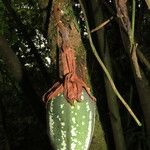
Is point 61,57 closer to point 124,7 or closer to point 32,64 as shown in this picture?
point 124,7

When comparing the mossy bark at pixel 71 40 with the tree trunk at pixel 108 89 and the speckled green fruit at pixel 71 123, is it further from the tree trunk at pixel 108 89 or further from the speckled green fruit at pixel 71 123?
the tree trunk at pixel 108 89

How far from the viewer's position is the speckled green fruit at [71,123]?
83 cm

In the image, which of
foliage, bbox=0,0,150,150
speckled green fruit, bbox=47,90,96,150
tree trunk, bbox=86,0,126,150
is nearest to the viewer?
speckled green fruit, bbox=47,90,96,150

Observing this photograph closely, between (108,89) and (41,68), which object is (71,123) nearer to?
(108,89)

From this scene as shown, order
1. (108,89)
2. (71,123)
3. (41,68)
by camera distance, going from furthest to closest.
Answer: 1. (41,68)
2. (108,89)
3. (71,123)

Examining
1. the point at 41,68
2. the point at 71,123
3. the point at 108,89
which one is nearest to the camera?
the point at 71,123

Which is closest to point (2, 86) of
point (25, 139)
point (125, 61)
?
point (25, 139)

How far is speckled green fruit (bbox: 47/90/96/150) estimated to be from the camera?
2.73 feet

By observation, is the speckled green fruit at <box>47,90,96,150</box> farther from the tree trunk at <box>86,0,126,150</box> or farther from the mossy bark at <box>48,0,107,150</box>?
the tree trunk at <box>86,0,126,150</box>

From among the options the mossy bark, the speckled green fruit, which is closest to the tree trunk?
the mossy bark

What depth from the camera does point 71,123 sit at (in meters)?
0.83

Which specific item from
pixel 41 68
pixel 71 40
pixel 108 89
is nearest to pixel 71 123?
pixel 71 40

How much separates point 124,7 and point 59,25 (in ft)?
0.45

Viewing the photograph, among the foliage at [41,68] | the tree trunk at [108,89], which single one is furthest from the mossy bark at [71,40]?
the tree trunk at [108,89]
